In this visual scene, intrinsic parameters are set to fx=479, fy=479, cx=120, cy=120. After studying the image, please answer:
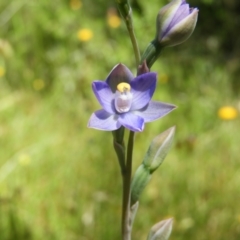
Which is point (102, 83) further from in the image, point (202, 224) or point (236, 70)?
point (236, 70)

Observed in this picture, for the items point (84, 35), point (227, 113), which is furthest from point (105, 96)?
point (84, 35)

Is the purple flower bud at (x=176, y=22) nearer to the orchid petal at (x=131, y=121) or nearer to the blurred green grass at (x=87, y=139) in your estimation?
the orchid petal at (x=131, y=121)

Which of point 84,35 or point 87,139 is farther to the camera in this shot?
point 84,35

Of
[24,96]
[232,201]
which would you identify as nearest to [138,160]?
[232,201]

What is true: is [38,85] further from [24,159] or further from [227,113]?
[227,113]

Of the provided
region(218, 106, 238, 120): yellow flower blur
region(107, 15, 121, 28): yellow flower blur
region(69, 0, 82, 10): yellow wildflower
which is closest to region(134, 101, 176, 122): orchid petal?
region(218, 106, 238, 120): yellow flower blur

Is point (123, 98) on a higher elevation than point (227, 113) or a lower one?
higher
